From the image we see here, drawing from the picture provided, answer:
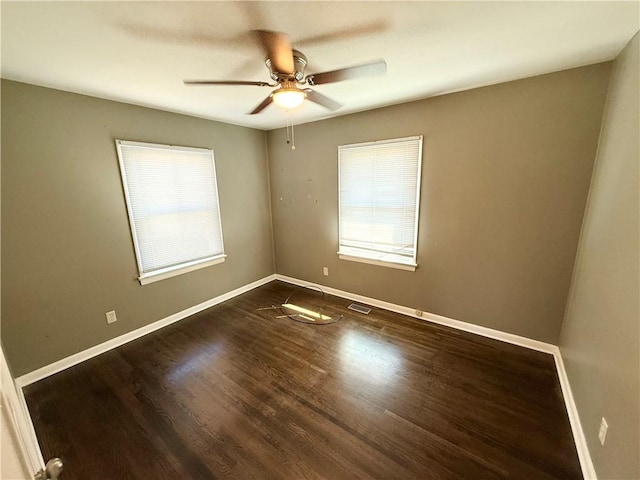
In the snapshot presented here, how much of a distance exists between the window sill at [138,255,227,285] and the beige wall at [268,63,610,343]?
2.01 metres

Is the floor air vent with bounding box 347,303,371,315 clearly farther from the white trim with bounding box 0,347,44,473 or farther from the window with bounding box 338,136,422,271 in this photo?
the white trim with bounding box 0,347,44,473

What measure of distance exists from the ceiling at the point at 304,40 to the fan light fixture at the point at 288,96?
27 cm

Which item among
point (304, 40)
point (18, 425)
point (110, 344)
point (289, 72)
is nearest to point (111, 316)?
point (110, 344)

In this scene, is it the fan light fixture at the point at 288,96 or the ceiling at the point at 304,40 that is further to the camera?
the fan light fixture at the point at 288,96

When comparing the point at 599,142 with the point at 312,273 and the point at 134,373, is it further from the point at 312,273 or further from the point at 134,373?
the point at 134,373

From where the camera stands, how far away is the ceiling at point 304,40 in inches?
50.1

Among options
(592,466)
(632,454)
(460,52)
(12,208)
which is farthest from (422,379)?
(12,208)

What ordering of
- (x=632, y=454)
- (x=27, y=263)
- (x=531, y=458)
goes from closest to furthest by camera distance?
(x=632, y=454) → (x=531, y=458) → (x=27, y=263)

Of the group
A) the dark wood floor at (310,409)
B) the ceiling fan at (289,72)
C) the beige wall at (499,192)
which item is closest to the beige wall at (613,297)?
the beige wall at (499,192)

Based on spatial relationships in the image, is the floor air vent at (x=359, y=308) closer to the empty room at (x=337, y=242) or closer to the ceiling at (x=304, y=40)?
the empty room at (x=337, y=242)

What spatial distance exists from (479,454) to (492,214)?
1870 millimetres

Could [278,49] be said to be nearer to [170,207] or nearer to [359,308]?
[170,207]

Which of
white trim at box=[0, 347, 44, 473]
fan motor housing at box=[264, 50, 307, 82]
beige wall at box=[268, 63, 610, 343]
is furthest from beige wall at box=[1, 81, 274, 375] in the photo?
beige wall at box=[268, 63, 610, 343]

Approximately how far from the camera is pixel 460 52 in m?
1.72
